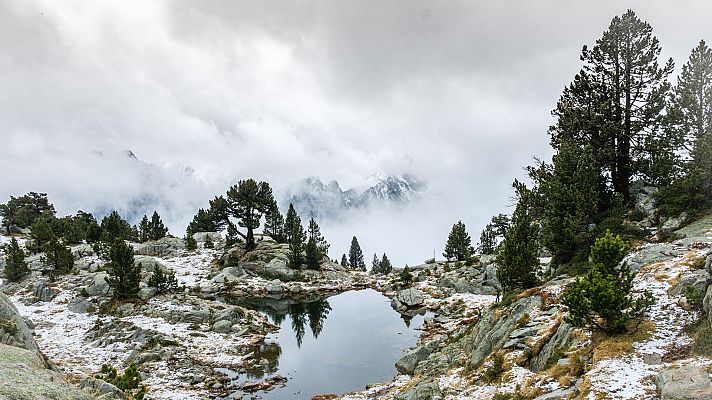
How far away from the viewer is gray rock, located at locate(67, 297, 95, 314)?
43.1 m

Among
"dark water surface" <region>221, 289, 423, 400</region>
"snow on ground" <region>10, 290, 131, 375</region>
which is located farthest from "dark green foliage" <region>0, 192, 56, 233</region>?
"dark water surface" <region>221, 289, 423, 400</region>

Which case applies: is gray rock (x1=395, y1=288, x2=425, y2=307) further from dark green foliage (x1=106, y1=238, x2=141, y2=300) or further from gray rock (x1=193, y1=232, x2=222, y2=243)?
gray rock (x1=193, y1=232, x2=222, y2=243)

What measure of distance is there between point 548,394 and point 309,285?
2155 inches

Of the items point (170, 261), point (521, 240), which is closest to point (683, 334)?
point (521, 240)

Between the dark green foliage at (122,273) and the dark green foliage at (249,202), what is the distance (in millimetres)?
27515

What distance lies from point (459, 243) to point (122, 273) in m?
64.5

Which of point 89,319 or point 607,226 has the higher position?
point 607,226

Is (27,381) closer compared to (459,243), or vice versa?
(27,381)

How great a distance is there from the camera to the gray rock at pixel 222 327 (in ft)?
131

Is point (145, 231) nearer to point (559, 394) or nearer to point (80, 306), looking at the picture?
point (80, 306)

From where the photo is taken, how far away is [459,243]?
84.8 m

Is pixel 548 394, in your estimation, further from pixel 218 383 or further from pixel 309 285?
pixel 309 285

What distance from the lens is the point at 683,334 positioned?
14508mm

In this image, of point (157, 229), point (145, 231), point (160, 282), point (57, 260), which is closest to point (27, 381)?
point (160, 282)
